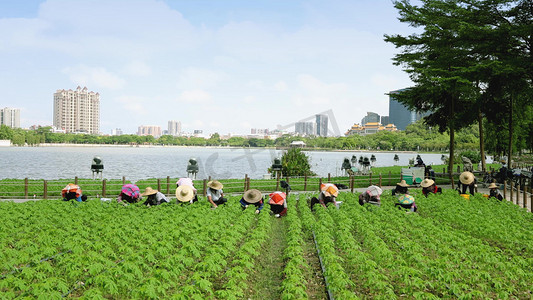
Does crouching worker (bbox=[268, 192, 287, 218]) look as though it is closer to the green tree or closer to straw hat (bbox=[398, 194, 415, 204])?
straw hat (bbox=[398, 194, 415, 204])

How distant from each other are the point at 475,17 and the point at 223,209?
22532 millimetres

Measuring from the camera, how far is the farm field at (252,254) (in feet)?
24.1

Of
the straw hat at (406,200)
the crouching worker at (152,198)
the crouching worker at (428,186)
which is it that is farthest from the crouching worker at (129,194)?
the crouching worker at (428,186)

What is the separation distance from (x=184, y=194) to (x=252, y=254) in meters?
7.34

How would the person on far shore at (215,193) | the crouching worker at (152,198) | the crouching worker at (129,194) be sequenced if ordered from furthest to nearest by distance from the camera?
the crouching worker at (129,194), the person on far shore at (215,193), the crouching worker at (152,198)

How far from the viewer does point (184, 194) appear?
1675cm

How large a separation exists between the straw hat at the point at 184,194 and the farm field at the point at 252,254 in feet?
Result: 2.59

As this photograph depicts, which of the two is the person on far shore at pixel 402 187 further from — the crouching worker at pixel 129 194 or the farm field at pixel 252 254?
the crouching worker at pixel 129 194

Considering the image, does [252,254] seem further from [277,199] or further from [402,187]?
[402,187]

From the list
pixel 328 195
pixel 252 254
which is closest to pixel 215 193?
pixel 328 195

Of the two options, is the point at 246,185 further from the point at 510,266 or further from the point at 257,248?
the point at 510,266

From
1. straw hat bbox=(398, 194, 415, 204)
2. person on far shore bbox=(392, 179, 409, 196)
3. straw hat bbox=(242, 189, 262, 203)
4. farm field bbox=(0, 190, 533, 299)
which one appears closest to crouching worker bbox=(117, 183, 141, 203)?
farm field bbox=(0, 190, 533, 299)

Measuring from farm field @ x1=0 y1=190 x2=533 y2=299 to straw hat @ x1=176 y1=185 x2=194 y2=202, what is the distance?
0.79m

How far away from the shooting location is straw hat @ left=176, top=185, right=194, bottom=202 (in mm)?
16672
